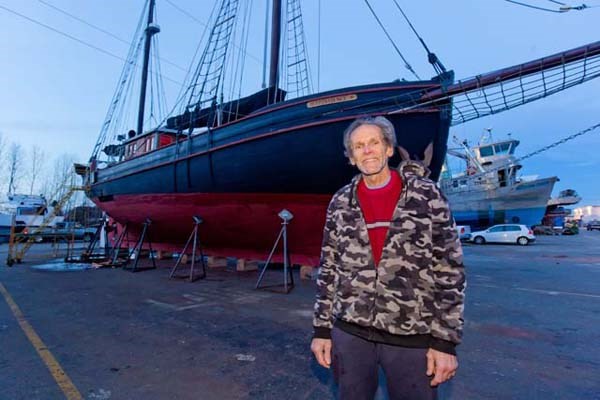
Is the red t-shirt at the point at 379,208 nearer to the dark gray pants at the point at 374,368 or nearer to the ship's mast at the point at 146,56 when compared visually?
the dark gray pants at the point at 374,368

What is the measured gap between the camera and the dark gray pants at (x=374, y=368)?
4.66 ft

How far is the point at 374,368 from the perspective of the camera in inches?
61.1

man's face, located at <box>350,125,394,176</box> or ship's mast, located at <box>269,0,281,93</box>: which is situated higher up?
ship's mast, located at <box>269,0,281,93</box>

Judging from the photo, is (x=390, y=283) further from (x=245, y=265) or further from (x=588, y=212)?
(x=588, y=212)

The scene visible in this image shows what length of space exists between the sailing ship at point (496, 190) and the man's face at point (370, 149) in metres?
26.8

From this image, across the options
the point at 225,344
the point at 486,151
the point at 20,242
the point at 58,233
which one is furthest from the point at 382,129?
the point at 486,151

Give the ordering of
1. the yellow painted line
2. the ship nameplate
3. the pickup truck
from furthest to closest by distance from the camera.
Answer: the pickup truck
the ship nameplate
the yellow painted line

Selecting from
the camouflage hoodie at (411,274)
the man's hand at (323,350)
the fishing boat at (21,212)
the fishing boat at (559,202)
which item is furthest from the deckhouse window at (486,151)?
the fishing boat at (21,212)

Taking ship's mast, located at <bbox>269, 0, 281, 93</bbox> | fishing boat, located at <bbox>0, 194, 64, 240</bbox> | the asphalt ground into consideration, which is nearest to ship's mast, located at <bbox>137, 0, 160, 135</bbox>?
fishing boat, located at <bbox>0, 194, 64, 240</bbox>

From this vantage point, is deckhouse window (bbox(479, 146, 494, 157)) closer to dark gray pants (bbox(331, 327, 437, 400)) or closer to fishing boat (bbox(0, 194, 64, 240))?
dark gray pants (bbox(331, 327, 437, 400))

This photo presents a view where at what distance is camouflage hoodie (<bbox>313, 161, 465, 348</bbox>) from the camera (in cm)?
144

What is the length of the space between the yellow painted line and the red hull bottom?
14.1 feet

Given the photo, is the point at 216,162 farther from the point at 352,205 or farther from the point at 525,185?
the point at 525,185

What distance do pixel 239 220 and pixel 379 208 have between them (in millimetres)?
6777
